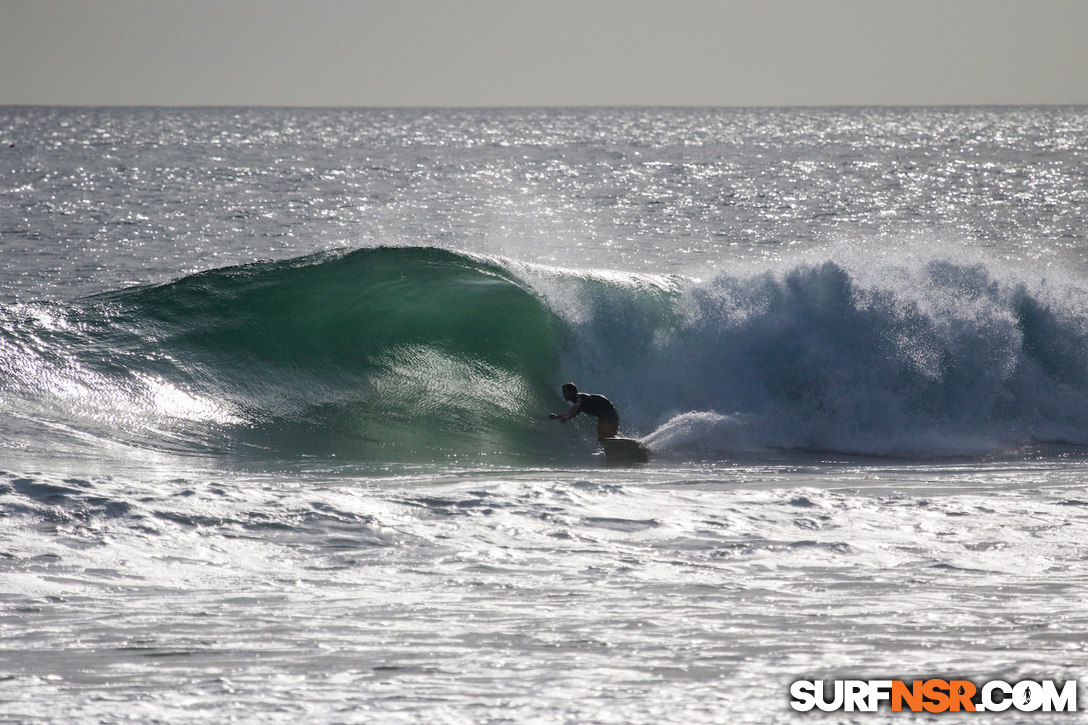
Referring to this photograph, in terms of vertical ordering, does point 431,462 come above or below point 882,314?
below

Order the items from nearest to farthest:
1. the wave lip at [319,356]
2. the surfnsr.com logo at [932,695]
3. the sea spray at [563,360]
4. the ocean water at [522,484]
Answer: the surfnsr.com logo at [932,695] → the ocean water at [522,484] → the wave lip at [319,356] → the sea spray at [563,360]

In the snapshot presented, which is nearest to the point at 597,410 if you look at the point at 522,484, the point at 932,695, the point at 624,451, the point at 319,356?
the point at 624,451

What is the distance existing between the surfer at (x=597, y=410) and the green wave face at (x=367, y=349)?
2.12 feet

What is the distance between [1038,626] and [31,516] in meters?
5.54

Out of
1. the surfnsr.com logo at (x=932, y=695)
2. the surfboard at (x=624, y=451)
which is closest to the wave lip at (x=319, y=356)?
the surfboard at (x=624, y=451)

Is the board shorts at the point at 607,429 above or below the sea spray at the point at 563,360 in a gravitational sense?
below

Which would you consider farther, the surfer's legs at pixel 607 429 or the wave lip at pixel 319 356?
the wave lip at pixel 319 356

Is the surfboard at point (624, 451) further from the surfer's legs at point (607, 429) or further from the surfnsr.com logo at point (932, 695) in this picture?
the surfnsr.com logo at point (932, 695)

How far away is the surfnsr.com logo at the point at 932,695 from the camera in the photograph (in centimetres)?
427

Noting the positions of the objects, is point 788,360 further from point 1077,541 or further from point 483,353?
point 1077,541

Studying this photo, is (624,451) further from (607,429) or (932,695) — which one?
(932,695)

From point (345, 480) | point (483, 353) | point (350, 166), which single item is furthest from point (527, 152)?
point (345, 480)

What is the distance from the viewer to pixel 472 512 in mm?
7207

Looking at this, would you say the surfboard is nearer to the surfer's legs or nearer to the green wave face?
the surfer's legs
